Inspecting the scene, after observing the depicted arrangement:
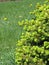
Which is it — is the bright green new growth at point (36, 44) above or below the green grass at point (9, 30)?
above

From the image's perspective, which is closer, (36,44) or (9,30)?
(36,44)

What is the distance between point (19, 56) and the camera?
13.2ft

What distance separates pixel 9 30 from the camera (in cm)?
780

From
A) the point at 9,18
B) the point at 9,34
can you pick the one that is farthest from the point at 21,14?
the point at 9,34

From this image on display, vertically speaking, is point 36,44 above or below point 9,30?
above

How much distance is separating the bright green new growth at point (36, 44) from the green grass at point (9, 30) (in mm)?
872

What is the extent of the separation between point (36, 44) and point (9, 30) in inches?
147

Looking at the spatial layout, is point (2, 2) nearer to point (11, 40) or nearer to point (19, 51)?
point (11, 40)

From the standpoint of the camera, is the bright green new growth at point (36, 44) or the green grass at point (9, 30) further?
the green grass at point (9, 30)

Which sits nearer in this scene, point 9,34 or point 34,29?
point 34,29

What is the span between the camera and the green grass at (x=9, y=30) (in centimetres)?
540

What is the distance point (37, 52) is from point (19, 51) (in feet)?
1.07

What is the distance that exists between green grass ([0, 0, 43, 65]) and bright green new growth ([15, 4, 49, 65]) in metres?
0.87

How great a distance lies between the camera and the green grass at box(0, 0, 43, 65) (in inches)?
213
